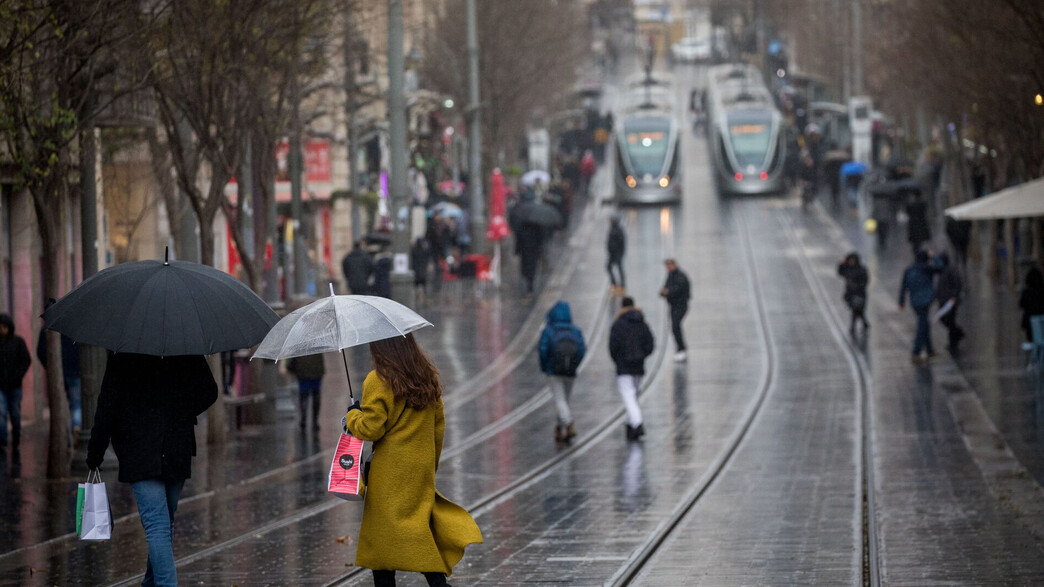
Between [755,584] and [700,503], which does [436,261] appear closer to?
[700,503]

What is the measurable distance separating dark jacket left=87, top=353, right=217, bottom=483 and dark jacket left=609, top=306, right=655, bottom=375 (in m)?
9.52

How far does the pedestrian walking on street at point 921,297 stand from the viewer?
2308 cm

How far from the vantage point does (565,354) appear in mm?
16594

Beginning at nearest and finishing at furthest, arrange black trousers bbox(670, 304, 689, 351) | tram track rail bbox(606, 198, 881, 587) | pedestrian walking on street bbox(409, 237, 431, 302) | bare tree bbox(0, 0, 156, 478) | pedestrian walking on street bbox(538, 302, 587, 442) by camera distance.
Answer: tram track rail bbox(606, 198, 881, 587) < bare tree bbox(0, 0, 156, 478) < pedestrian walking on street bbox(538, 302, 587, 442) < black trousers bbox(670, 304, 689, 351) < pedestrian walking on street bbox(409, 237, 431, 302)

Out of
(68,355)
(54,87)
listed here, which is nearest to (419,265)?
(68,355)

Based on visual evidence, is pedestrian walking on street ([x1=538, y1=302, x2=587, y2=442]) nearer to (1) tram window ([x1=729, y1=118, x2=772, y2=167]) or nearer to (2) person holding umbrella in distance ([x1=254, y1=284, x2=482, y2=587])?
(2) person holding umbrella in distance ([x1=254, y1=284, x2=482, y2=587])

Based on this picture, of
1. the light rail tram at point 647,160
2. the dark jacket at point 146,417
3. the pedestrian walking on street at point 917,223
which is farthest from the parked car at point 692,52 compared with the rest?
the dark jacket at point 146,417

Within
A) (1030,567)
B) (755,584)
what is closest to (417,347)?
(755,584)

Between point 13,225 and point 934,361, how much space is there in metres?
12.4

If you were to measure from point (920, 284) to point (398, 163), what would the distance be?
24.5ft

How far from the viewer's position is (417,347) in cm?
722

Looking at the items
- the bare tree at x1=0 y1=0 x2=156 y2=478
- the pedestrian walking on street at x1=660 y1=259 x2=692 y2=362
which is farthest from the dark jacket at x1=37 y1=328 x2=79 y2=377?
the pedestrian walking on street at x1=660 y1=259 x2=692 y2=362

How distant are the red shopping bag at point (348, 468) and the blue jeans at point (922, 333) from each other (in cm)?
1697

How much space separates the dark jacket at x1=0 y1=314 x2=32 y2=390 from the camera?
56.6 ft
